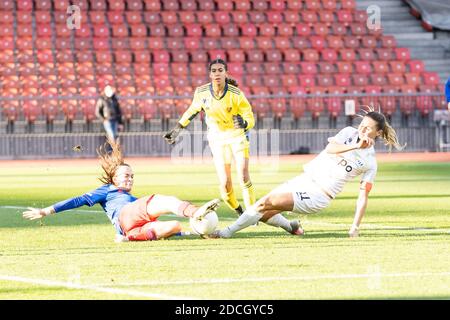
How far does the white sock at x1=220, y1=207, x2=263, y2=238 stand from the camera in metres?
13.5

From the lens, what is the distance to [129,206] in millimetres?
13344

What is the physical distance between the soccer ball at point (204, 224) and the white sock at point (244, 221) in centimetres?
29

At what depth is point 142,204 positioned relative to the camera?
1322cm

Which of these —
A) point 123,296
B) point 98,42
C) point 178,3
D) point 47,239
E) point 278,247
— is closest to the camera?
point 123,296

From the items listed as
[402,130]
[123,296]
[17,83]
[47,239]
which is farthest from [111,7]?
[123,296]

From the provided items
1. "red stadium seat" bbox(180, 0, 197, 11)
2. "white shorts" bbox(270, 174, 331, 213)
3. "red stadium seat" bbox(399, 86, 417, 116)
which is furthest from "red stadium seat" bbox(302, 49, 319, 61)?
"white shorts" bbox(270, 174, 331, 213)

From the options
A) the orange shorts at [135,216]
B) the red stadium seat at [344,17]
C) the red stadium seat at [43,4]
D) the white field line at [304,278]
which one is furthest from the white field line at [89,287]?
the red stadium seat at [344,17]

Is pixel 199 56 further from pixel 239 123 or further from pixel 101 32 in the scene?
pixel 239 123

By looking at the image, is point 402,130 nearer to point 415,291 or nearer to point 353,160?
point 353,160

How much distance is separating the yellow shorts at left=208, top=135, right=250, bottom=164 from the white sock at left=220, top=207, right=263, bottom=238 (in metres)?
2.17

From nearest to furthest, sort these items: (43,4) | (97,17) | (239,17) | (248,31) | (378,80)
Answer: (97,17) < (43,4) < (378,80) < (248,31) < (239,17)

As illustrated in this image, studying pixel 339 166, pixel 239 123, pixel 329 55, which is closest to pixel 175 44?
pixel 329 55

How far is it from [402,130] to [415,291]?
27783 millimetres

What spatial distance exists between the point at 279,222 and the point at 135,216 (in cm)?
166
